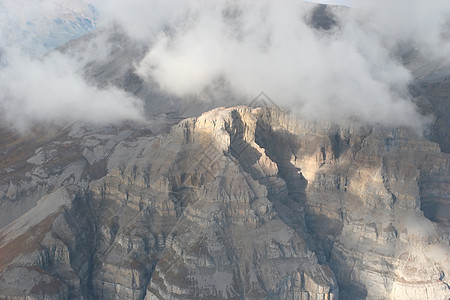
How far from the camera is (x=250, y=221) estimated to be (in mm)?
60375

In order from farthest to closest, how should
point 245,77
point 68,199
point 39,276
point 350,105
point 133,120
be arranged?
point 133,120, point 245,77, point 350,105, point 68,199, point 39,276

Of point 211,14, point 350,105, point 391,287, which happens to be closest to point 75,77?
point 211,14

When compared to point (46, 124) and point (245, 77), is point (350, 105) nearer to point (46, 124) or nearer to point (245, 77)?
point (245, 77)

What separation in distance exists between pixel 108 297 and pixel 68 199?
13.9m

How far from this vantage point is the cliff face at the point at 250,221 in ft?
191

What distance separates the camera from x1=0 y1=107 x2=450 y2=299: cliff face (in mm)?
58188

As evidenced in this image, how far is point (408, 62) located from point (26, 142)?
293 ft

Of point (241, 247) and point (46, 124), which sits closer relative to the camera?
point (241, 247)

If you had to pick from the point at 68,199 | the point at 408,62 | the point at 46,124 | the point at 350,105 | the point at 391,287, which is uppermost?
the point at 408,62

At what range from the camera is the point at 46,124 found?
13125cm

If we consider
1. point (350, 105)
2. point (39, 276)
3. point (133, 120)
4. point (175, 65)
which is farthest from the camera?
point (175, 65)

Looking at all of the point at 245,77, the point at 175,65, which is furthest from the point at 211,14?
the point at 245,77

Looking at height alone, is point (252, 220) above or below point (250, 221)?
above

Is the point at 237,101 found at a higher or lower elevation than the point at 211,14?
lower
